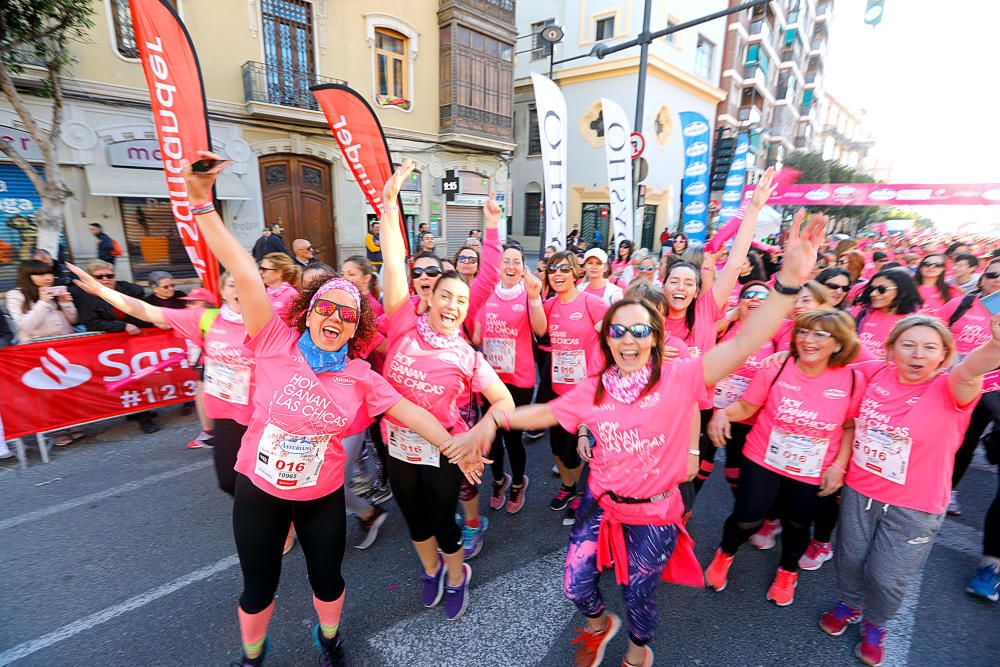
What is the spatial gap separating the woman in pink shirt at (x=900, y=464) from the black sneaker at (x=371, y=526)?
2.92 metres

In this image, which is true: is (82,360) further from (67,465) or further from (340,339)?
(340,339)

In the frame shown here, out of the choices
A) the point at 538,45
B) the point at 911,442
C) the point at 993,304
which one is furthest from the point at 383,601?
the point at 538,45

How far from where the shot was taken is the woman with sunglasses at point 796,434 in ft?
8.36

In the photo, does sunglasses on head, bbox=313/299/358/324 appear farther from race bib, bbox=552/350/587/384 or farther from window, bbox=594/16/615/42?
window, bbox=594/16/615/42

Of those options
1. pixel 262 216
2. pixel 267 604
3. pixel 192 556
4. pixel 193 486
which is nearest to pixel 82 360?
pixel 193 486

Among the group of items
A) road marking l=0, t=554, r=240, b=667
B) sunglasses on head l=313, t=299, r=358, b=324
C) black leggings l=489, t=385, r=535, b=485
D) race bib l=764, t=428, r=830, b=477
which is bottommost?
road marking l=0, t=554, r=240, b=667

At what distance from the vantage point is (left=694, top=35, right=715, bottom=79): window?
88.2 feet

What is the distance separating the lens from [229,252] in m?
1.93

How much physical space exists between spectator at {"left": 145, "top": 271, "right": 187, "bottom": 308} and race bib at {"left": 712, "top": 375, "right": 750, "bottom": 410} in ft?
17.5

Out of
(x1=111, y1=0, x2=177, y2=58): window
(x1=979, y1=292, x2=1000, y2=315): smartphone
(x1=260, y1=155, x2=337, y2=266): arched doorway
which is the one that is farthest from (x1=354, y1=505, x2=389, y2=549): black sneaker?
(x1=111, y1=0, x2=177, y2=58): window

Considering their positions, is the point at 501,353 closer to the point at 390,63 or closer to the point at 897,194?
the point at 390,63

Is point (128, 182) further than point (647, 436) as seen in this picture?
Yes

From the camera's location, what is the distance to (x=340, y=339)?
2.06m

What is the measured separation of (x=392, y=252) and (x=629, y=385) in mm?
1455
